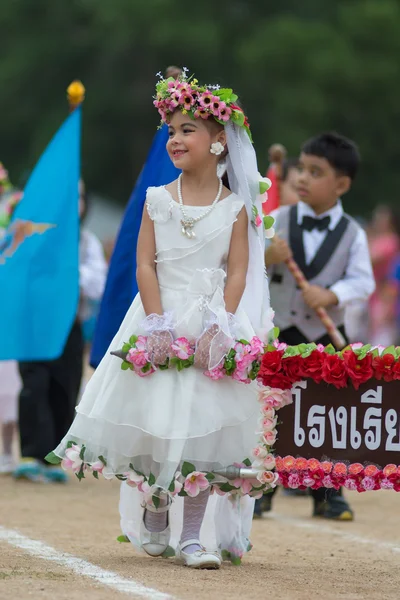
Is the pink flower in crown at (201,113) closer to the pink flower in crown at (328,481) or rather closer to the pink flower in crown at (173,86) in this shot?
the pink flower in crown at (173,86)

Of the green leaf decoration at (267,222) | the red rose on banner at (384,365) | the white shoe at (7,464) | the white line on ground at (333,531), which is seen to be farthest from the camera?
the white shoe at (7,464)

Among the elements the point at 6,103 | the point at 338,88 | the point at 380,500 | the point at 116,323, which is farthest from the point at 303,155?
the point at 6,103

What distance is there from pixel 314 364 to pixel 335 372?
0.09 m

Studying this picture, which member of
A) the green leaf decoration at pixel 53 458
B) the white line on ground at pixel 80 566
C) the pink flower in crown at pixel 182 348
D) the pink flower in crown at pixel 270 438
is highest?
the pink flower in crown at pixel 182 348

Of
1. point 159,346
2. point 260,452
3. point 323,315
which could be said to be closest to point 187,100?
point 159,346

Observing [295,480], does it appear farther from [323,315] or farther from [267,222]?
[323,315]

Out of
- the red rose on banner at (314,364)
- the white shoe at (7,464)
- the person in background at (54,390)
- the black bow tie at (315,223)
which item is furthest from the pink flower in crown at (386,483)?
the white shoe at (7,464)

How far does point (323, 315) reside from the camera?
909 centimetres

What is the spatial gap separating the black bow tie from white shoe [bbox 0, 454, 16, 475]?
324 cm

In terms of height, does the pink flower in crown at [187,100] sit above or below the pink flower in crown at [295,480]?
above

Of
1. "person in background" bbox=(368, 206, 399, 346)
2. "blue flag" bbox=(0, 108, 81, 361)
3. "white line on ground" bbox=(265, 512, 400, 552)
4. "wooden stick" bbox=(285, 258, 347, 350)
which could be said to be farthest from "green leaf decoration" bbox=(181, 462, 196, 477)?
"person in background" bbox=(368, 206, 399, 346)

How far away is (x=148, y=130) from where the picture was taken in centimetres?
4094

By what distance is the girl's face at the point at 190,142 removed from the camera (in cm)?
673

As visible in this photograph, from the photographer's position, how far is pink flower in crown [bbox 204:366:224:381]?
6.35 metres
